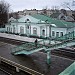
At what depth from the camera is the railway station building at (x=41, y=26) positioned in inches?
1471

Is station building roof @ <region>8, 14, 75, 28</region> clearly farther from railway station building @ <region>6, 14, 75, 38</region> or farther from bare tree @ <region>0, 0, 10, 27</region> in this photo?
bare tree @ <region>0, 0, 10, 27</region>

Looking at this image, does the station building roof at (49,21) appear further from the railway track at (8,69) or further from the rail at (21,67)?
the railway track at (8,69)

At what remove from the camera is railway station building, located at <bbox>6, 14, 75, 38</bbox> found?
37375 millimetres

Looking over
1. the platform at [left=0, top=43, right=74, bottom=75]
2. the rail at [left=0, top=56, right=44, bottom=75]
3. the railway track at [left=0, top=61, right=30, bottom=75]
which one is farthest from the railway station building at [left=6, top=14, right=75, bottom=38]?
the railway track at [left=0, top=61, right=30, bottom=75]

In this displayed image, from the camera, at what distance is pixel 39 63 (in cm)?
2122

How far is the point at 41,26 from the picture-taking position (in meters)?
40.7

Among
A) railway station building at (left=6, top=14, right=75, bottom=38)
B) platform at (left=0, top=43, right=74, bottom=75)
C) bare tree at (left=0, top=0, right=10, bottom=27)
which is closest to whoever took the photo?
platform at (left=0, top=43, right=74, bottom=75)

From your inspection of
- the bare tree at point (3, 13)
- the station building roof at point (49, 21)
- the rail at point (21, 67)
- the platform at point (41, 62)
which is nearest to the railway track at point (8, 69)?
the rail at point (21, 67)

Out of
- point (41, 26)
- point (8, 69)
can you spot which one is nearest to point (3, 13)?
point (41, 26)

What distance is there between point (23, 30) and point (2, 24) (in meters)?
23.1

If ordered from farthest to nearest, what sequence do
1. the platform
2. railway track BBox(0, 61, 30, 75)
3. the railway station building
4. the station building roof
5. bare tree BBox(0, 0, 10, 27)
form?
bare tree BBox(0, 0, 10, 27) < the station building roof < the railway station building < railway track BBox(0, 61, 30, 75) < the platform

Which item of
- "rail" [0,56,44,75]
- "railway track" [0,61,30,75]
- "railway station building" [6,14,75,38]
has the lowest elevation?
"railway track" [0,61,30,75]

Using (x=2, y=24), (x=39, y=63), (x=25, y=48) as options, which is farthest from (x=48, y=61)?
(x=2, y=24)

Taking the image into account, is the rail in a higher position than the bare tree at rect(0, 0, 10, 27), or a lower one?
lower
